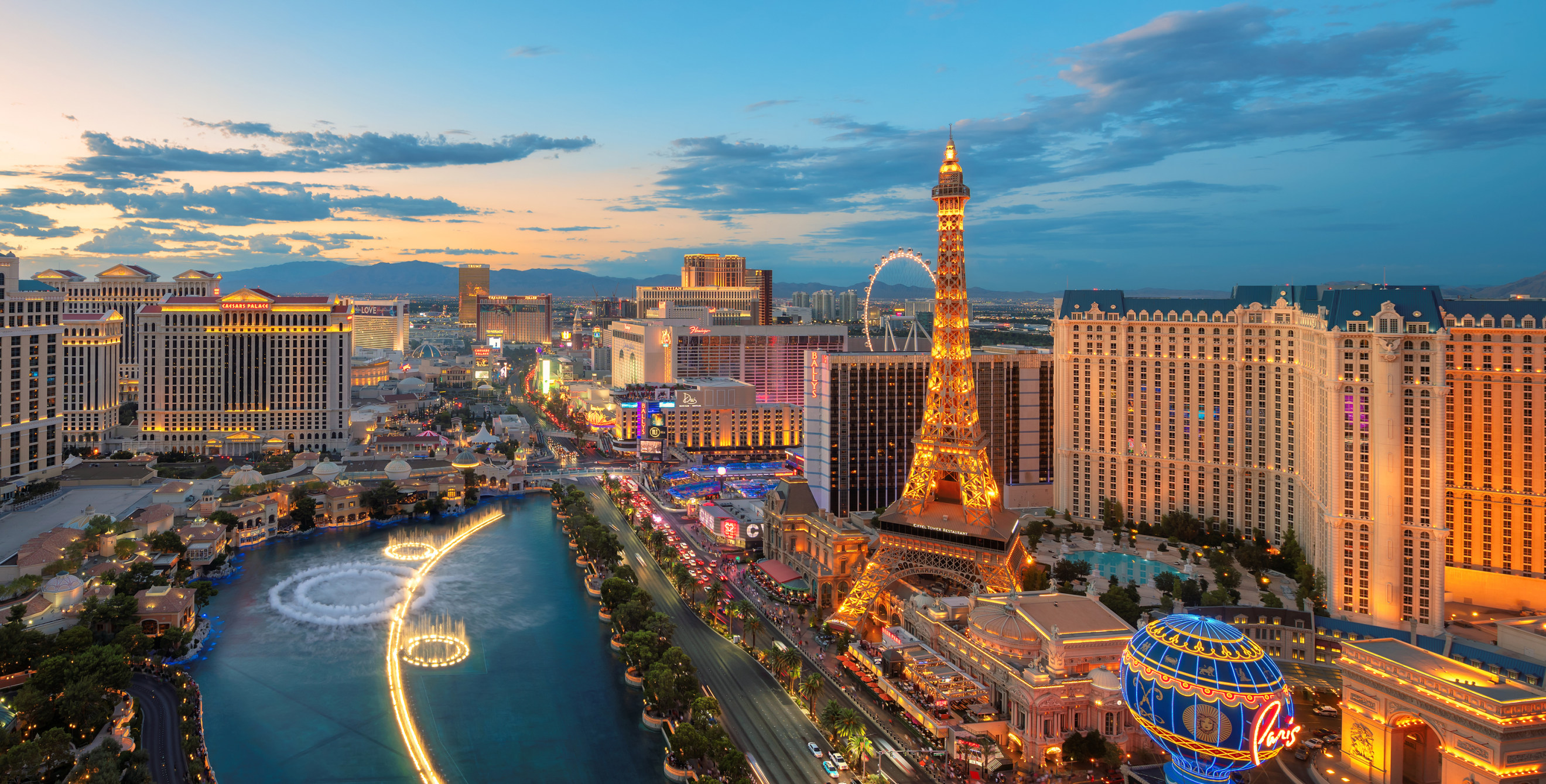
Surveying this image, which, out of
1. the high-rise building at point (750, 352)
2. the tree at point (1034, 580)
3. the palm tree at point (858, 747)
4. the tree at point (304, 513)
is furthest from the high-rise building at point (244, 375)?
the palm tree at point (858, 747)

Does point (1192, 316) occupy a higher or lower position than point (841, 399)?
higher

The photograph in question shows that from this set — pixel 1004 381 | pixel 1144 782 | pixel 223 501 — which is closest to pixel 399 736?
pixel 1144 782

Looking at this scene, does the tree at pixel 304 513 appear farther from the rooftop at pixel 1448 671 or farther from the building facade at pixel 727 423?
the rooftop at pixel 1448 671

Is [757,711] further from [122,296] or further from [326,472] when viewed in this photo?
[122,296]

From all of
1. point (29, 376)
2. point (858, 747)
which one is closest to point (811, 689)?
point (858, 747)

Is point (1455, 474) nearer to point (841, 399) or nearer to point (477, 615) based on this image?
point (841, 399)

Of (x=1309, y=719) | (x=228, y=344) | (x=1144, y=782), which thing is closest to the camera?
→ (x=1144, y=782)
